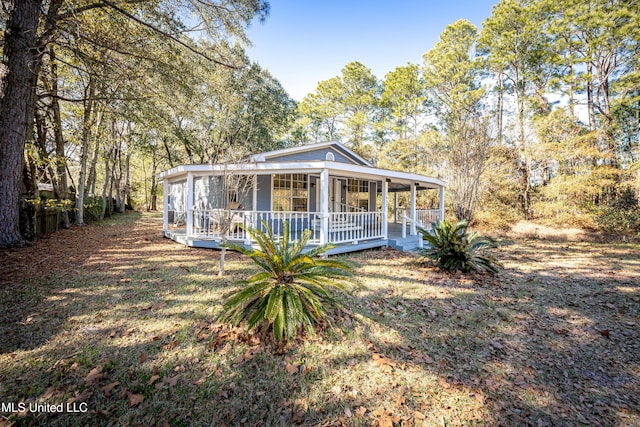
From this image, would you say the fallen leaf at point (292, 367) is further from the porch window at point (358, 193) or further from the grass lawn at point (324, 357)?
the porch window at point (358, 193)

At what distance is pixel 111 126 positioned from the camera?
59.6 feet

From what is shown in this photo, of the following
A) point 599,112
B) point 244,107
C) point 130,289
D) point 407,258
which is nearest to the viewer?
point 130,289

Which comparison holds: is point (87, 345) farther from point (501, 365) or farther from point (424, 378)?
point (501, 365)

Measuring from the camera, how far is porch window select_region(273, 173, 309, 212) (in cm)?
1048

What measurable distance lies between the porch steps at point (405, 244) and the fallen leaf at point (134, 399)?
8.27 m

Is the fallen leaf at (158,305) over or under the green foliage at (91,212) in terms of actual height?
under

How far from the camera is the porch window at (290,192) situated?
10.5 meters

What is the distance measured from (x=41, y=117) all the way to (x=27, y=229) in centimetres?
478

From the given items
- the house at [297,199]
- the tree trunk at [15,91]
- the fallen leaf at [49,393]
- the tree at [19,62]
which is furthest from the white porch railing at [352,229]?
the tree trunk at [15,91]

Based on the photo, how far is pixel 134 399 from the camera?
244 centimetres

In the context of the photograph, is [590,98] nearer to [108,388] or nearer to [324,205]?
[324,205]

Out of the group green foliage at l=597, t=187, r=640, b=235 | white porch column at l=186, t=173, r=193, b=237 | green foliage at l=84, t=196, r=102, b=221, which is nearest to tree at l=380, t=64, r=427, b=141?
green foliage at l=597, t=187, r=640, b=235

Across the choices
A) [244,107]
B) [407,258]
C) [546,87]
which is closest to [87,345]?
[407,258]

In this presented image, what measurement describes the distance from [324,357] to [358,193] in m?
10.1
